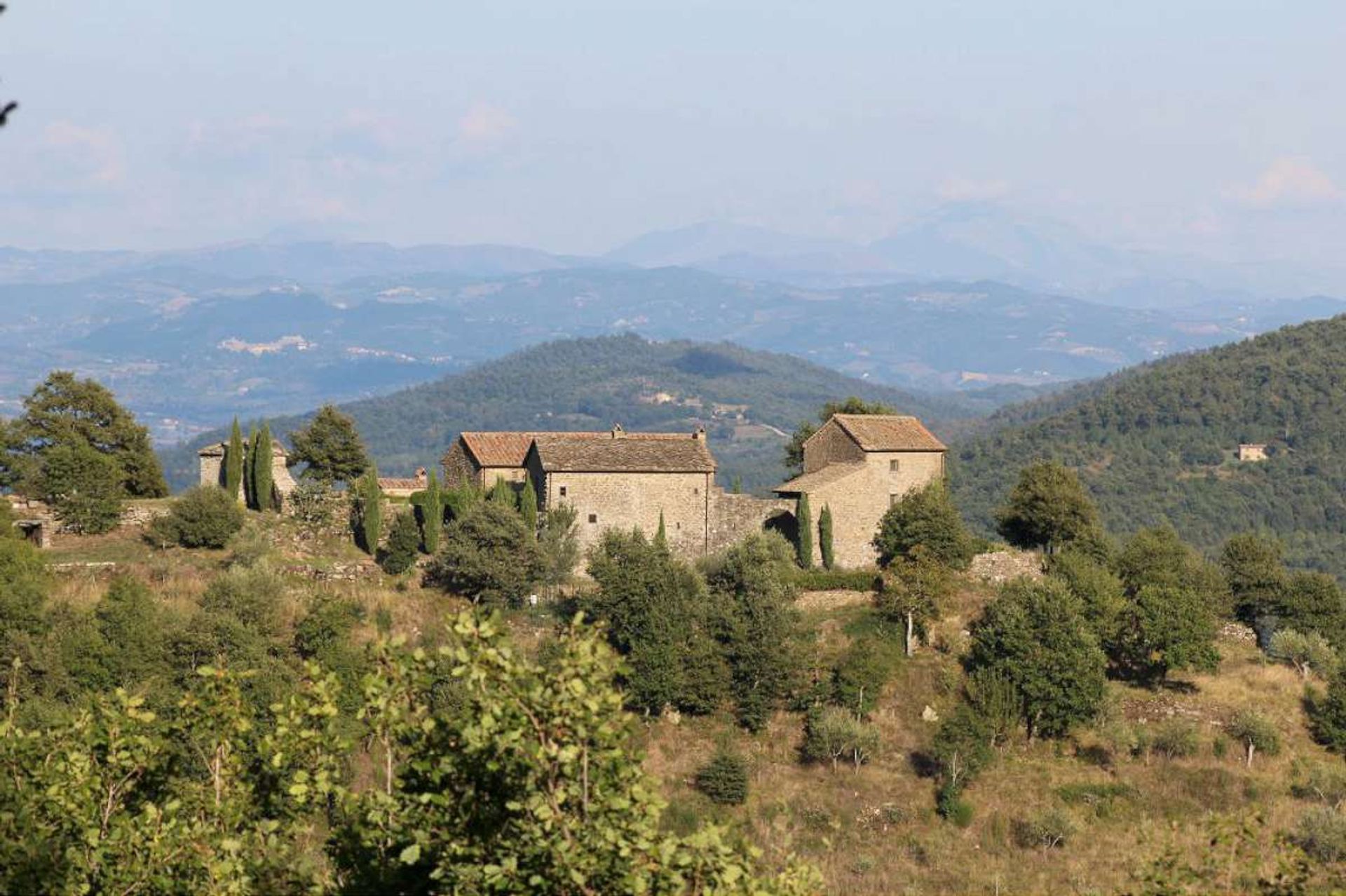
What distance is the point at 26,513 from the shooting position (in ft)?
162

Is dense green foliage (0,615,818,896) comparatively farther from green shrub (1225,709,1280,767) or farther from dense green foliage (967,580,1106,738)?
green shrub (1225,709,1280,767)

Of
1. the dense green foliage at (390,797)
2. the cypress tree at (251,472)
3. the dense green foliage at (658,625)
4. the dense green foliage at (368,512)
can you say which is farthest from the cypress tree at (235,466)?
the dense green foliage at (390,797)

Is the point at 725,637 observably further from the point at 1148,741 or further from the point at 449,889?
the point at 449,889

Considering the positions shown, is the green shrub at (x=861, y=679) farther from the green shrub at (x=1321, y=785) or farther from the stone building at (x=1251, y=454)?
the stone building at (x=1251, y=454)

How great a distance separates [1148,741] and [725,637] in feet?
40.0

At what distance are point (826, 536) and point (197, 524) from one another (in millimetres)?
19935

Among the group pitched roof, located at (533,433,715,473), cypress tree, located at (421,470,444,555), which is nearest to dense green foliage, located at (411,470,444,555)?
cypress tree, located at (421,470,444,555)

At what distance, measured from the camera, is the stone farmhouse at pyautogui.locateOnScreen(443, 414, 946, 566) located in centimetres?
5162

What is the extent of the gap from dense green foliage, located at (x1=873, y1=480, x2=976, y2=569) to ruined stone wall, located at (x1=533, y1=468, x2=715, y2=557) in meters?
6.03

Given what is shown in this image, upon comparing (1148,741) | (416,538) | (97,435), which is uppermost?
(97,435)

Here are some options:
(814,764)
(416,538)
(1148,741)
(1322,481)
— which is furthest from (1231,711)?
(1322,481)

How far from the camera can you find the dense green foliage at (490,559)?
47156 millimetres

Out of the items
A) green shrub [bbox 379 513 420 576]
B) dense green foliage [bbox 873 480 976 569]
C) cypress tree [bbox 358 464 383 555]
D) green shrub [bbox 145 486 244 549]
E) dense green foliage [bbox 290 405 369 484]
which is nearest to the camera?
green shrub [bbox 145 486 244 549]

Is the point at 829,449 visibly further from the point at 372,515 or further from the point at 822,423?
the point at 372,515
